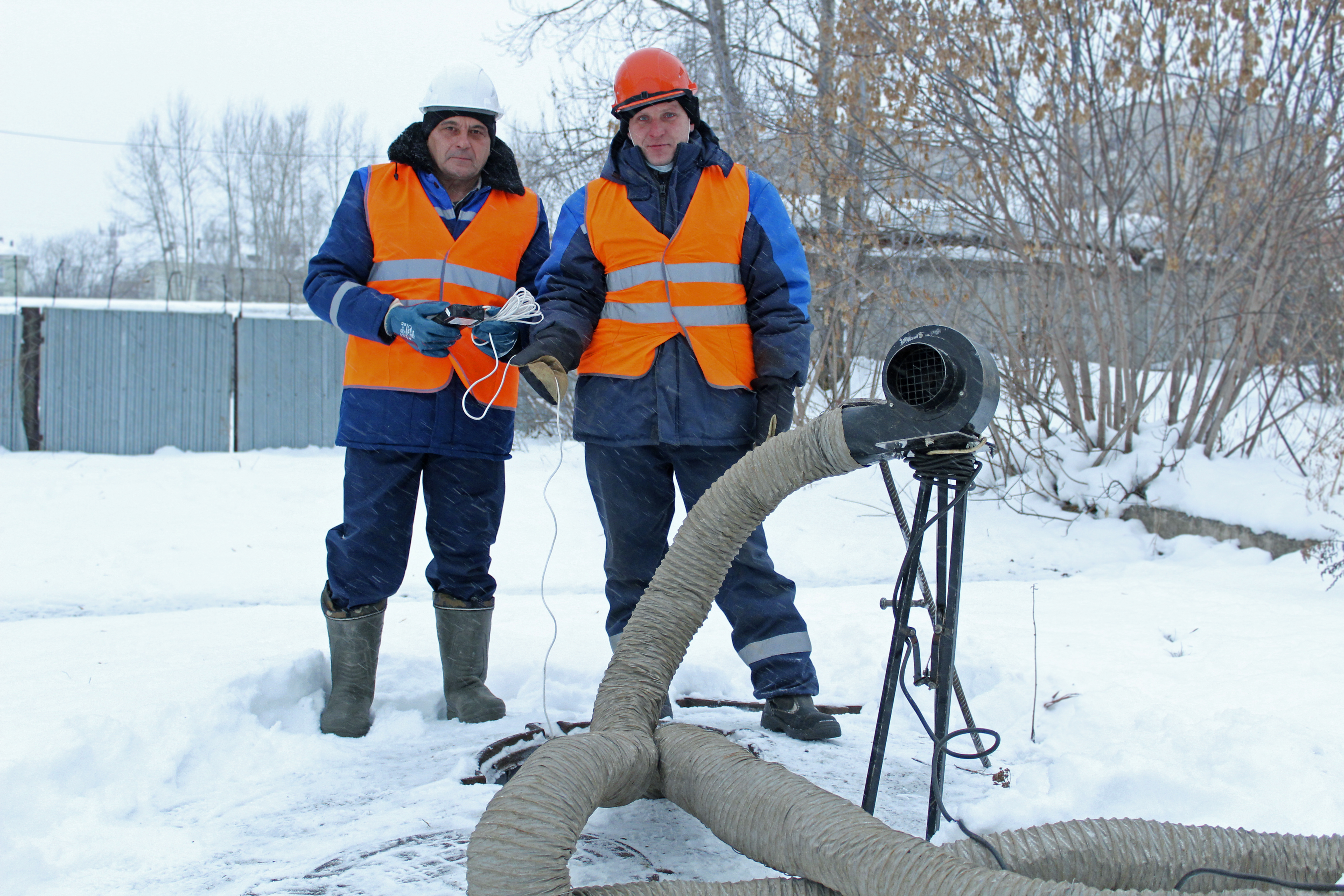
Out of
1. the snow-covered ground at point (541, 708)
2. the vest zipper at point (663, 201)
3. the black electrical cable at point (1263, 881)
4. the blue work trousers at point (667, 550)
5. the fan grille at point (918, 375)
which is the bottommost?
the snow-covered ground at point (541, 708)

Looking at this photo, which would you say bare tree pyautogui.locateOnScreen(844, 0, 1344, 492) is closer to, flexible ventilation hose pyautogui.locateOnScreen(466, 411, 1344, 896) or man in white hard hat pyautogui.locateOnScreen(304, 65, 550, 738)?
man in white hard hat pyautogui.locateOnScreen(304, 65, 550, 738)

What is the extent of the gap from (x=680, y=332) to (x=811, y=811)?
4.87ft

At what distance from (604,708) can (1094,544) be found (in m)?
4.72

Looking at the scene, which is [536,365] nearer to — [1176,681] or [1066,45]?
[1176,681]

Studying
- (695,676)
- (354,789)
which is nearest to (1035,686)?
(695,676)

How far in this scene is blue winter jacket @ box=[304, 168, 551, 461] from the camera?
2.75 meters

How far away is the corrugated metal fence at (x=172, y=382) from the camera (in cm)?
1020

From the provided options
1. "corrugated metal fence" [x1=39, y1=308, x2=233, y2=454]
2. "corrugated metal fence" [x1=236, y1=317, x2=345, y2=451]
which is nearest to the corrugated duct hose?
"corrugated metal fence" [x1=236, y1=317, x2=345, y2=451]

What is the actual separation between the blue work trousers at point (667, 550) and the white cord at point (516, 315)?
39 cm

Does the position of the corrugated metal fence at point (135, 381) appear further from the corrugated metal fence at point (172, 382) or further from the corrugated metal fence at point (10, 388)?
the corrugated metal fence at point (10, 388)

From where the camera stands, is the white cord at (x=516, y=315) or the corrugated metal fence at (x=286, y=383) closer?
the white cord at (x=516, y=315)

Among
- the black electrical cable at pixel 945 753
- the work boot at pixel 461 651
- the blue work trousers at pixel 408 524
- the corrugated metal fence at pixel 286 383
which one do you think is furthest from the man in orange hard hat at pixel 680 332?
the corrugated metal fence at pixel 286 383

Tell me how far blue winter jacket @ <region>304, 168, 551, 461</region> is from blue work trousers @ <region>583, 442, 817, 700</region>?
1.18 ft

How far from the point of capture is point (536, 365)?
103 inches
